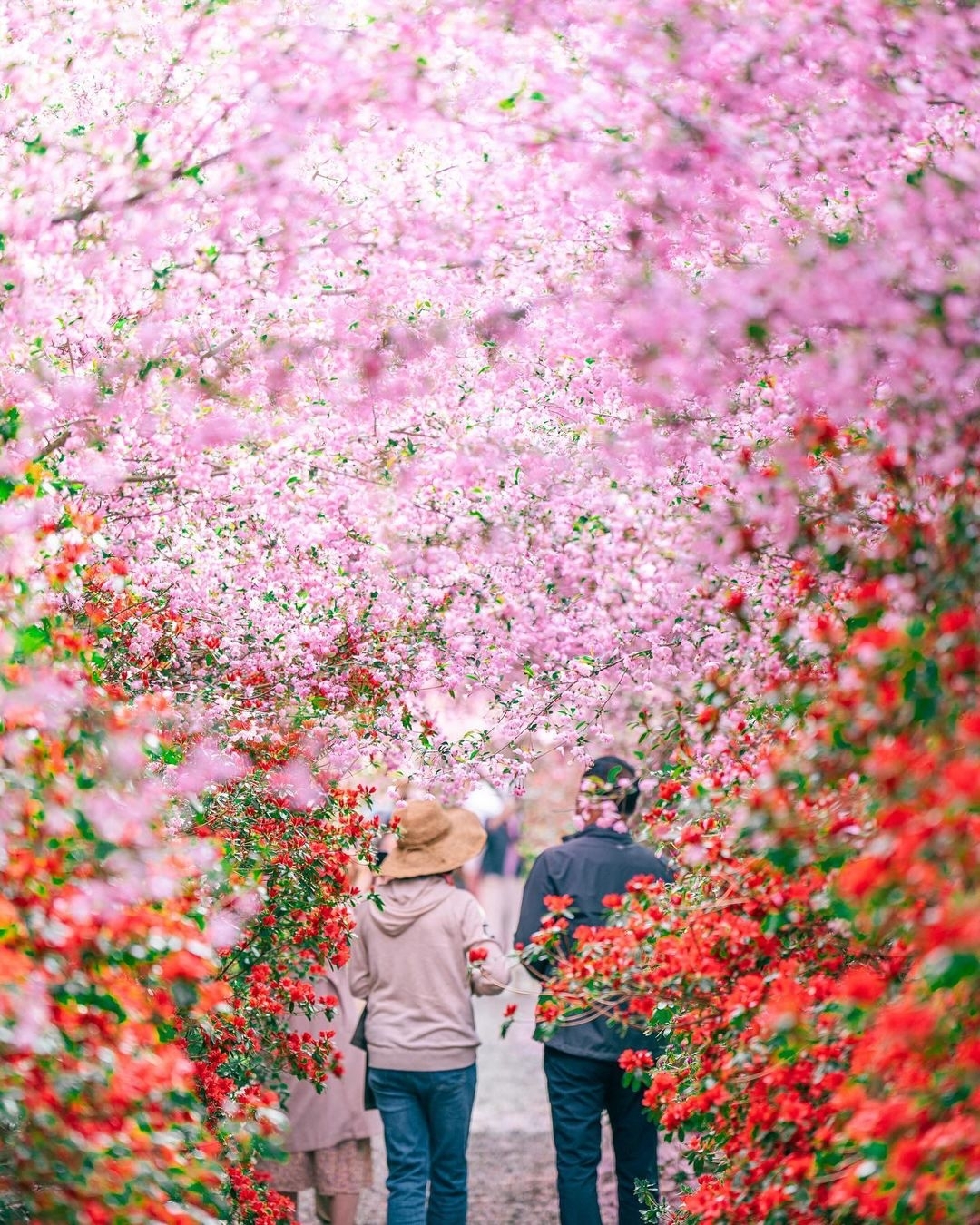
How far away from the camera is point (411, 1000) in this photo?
5.91 metres

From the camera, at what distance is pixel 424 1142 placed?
19.5ft

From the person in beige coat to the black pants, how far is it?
114 cm

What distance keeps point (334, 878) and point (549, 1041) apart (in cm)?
121

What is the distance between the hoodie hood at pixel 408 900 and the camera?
6000 millimetres

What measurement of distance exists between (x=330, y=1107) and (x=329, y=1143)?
0.51ft

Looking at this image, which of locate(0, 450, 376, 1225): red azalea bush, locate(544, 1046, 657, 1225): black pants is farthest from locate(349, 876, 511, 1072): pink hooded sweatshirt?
locate(0, 450, 376, 1225): red azalea bush

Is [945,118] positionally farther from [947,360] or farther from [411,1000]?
[411,1000]

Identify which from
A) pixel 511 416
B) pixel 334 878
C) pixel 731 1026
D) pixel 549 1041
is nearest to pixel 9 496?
pixel 731 1026

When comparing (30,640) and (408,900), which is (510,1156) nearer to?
(408,900)

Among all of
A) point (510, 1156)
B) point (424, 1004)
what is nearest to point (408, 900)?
point (424, 1004)

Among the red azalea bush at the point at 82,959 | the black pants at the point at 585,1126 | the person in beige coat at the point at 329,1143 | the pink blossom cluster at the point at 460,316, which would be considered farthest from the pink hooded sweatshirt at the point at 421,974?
the red azalea bush at the point at 82,959

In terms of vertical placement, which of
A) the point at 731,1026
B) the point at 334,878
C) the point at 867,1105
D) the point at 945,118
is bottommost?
the point at 334,878

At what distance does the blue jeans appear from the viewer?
5844 mm

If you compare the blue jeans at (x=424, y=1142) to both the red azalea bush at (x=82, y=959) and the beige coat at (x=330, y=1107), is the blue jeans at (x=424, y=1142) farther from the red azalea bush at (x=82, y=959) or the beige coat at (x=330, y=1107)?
the red azalea bush at (x=82, y=959)
